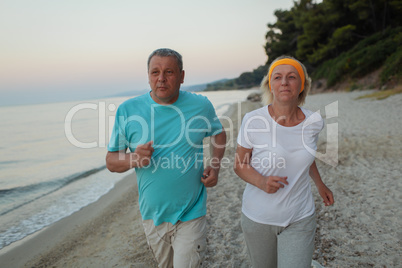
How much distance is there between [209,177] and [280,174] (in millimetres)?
633

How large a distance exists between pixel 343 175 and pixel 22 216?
7556mm

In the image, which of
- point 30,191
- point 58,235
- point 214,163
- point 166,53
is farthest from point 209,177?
point 30,191

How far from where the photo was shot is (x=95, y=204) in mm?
6910

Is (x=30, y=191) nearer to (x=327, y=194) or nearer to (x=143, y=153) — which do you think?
(x=143, y=153)

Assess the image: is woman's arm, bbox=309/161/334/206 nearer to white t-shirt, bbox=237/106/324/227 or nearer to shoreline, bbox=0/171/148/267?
white t-shirt, bbox=237/106/324/227

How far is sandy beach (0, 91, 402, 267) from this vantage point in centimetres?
351

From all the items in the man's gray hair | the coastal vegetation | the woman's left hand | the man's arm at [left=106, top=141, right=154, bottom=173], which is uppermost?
the coastal vegetation

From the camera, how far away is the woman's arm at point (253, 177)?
6.35ft

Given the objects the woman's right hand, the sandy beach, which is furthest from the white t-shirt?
the sandy beach

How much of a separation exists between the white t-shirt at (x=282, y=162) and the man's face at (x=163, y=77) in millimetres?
713

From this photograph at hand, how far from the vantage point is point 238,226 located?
174 inches

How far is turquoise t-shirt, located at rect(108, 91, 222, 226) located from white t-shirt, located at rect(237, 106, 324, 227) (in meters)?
0.52

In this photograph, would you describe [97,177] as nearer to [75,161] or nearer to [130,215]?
[75,161]

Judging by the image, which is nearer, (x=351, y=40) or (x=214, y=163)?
(x=214, y=163)
